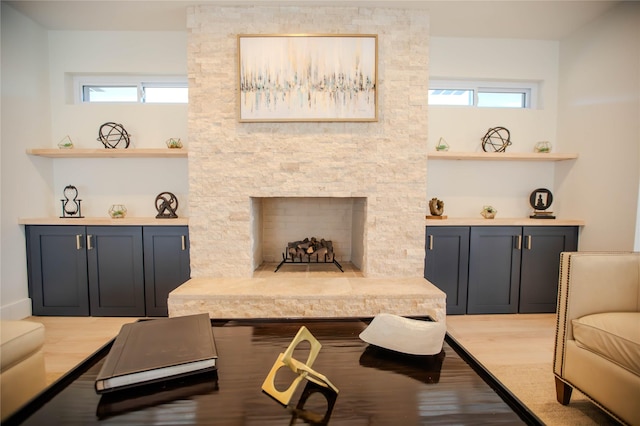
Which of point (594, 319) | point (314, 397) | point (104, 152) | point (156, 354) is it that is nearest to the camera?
point (314, 397)

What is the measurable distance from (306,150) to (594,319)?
2.09 m

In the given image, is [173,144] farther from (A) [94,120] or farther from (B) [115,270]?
(B) [115,270]

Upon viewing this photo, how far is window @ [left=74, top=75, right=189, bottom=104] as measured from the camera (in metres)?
3.15

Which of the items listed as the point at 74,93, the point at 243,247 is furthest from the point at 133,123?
the point at 243,247

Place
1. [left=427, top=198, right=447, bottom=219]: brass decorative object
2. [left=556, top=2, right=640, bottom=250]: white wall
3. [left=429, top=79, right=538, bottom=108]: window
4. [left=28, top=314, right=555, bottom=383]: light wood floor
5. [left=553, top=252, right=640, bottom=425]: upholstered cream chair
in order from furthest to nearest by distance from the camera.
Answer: [left=429, top=79, right=538, bottom=108]: window < [left=427, top=198, right=447, bottom=219]: brass decorative object < [left=556, top=2, right=640, bottom=250]: white wall < [left=28, top=314, right=555, bottom=383]: light wood floor < [left=553, top=252, right=640, bottom=425]: upholstered cream chair

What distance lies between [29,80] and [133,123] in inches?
34.4

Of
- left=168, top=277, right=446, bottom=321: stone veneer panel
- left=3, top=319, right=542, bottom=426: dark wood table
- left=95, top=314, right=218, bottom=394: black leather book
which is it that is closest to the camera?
left=3, top=319, right=542, bottom=426: dark wood table

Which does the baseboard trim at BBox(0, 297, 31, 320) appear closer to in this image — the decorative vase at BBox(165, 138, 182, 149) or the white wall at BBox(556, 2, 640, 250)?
the decorative vase at BBox(165, 138, 182, 149)

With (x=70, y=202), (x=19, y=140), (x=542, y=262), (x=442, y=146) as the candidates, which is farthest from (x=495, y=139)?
(x=19, y=140)

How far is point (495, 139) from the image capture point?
321 centimetres

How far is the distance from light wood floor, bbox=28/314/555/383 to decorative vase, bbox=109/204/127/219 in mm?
918

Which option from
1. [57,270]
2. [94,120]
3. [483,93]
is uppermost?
[483,93]

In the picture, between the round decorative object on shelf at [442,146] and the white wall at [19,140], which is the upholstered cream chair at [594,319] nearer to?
the round decorative object on shelf at [442,146]

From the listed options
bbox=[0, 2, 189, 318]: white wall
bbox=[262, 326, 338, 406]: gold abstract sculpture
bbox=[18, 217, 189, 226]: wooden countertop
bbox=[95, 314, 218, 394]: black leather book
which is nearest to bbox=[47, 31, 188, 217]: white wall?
bbox=[0, 2, 189, 318]: white wall
